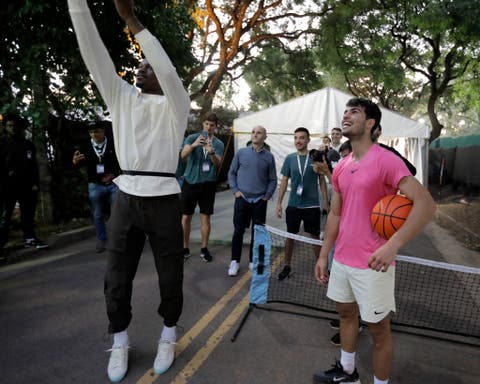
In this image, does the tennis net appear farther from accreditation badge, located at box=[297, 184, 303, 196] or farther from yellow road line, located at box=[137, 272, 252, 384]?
accreditation badge, located at box=[297, 184, 303, 196]

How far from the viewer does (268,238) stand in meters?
3.71

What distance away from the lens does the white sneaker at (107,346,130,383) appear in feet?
8.75

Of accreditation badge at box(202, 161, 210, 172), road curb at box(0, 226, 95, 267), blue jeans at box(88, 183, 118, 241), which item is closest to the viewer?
accreditation badge at box(202, 161, 210, 172)

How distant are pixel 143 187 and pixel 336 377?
78.8 inches

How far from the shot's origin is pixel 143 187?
2498 millimetres

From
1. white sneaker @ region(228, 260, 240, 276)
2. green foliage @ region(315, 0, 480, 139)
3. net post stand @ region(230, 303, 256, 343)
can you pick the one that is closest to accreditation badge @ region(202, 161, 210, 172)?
white sneaker @ region(228, 260, 240, 276)

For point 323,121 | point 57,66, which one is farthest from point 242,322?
point 323,121

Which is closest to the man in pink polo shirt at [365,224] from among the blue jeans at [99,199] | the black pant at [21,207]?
the blue jeans at [99,199]

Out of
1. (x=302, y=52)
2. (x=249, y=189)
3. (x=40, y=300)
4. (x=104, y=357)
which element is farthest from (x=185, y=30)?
(x=302, y=52)

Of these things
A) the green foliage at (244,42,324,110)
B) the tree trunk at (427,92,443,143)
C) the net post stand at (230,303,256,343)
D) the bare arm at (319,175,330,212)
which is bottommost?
the net post stand at (230,303,256,343)

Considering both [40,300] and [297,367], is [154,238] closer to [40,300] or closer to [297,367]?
[297,367]

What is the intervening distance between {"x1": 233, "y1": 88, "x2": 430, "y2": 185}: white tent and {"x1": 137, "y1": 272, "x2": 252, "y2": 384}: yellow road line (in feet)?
29.1

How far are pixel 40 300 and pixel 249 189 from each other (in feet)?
9.76

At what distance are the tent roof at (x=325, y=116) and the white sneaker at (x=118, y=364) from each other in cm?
1065
